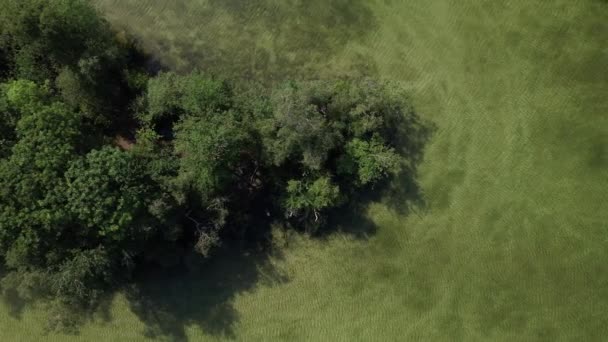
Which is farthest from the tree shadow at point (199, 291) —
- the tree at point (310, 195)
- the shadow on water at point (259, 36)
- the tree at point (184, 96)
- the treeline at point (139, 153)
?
the shadow on water at point (259, 36)

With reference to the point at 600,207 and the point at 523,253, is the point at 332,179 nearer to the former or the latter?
the point at 523,253

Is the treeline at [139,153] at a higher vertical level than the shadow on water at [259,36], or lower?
lower

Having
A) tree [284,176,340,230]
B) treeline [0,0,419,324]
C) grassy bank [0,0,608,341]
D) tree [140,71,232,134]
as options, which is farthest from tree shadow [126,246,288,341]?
tree [140,71,232,134]

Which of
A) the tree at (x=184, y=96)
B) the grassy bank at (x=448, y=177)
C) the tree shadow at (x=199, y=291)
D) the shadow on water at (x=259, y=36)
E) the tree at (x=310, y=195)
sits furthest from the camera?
the shadow on water at (x=259, y=36)

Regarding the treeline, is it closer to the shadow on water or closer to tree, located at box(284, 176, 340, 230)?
tree, located at box(284, 176, 340, 230)

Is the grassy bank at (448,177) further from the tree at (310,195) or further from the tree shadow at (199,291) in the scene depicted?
the tree at (310,195)

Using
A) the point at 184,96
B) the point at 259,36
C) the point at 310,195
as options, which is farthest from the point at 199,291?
the point at 259,36
